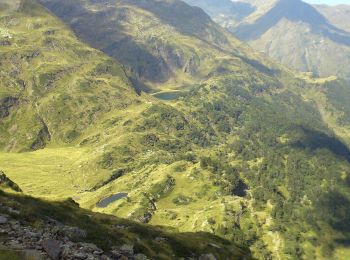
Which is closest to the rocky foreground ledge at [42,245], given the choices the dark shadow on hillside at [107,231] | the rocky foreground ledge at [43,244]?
the rocky foreground ledge at [43,244]

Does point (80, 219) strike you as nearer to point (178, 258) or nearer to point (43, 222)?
point (178, 258)

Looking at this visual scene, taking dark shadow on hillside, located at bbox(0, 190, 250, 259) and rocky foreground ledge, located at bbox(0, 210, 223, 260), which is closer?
rocky foreground ledge, located at bbox(0, 210, 223, 260)

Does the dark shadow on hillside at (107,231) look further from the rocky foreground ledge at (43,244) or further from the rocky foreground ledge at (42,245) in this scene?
the rocky foreground ledge at (43,244)

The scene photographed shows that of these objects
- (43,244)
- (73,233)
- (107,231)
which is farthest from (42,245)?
(107,231)

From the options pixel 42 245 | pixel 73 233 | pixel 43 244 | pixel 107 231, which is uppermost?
pixel 43 244

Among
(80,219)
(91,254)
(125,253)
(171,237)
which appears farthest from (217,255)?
(91,254)

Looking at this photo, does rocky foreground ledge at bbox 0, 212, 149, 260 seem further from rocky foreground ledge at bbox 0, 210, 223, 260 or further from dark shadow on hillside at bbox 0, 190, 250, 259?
dark shadow on hillside at bbox 0, 190, 250, 259

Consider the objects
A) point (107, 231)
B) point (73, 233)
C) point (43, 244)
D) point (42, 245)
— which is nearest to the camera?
point (43, 244)

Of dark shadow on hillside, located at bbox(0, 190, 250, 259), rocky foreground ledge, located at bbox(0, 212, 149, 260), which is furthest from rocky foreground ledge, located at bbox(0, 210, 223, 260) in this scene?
dark shadow on hillside, located at bbox(0, 190, 250, 259)

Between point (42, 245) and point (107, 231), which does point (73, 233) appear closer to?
point (42, 245)

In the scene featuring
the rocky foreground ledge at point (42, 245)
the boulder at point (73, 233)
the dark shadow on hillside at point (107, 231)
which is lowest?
the dark shadow on hillside at point (107, 231)

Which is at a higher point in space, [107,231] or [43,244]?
[43,244]
